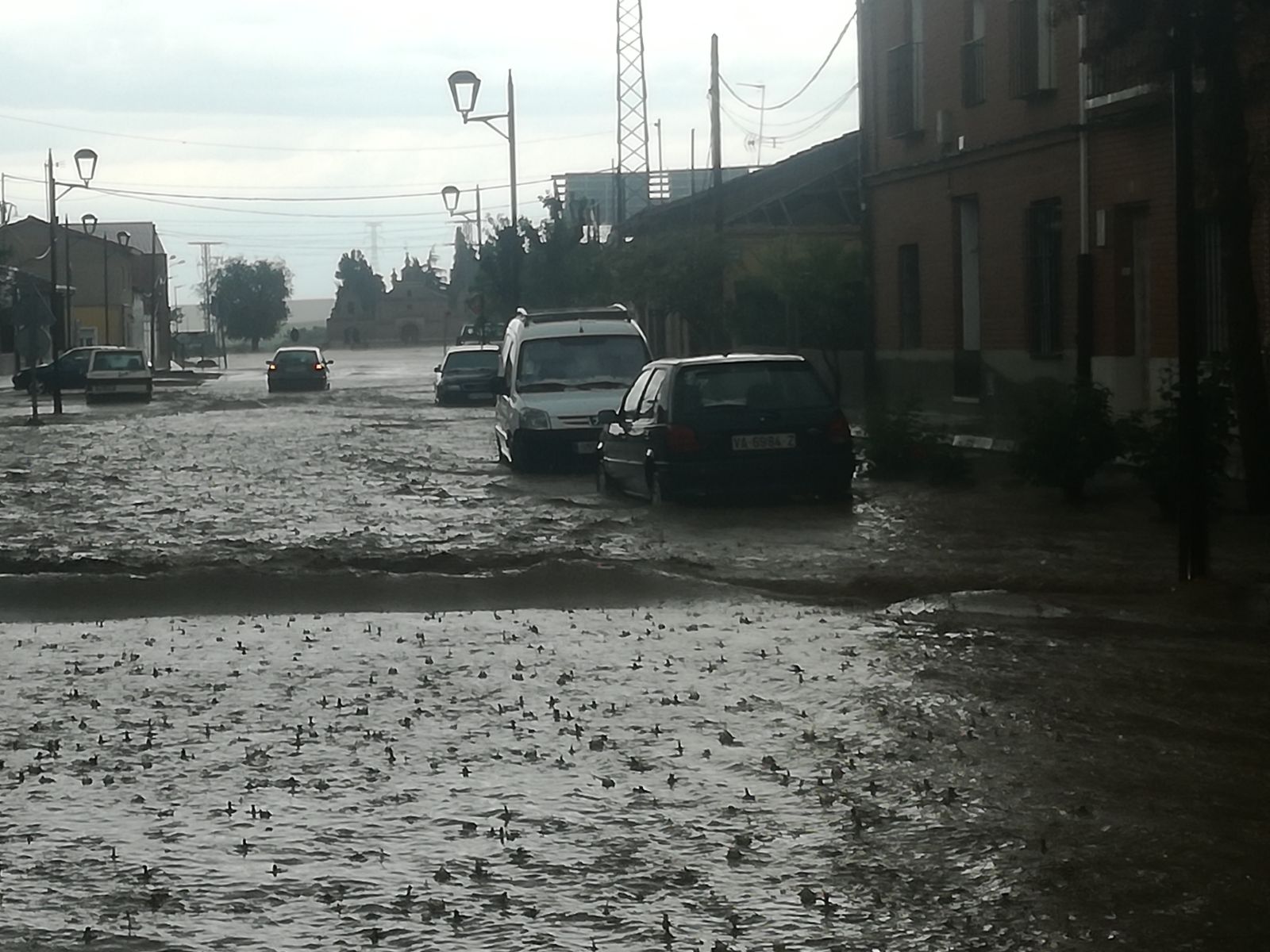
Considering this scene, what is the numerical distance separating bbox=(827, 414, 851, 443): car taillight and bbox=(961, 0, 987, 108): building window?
40.9 ft

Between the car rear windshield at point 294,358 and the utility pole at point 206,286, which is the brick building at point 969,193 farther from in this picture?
the utility pole at point 206,286

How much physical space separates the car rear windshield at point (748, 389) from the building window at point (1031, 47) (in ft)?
34.0

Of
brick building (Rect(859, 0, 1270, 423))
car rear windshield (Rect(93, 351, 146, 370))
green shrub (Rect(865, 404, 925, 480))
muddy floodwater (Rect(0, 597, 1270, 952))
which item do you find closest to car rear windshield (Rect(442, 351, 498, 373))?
car rear windshield (Rect(93, 351, 146, 370))

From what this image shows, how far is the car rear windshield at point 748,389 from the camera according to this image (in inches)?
688

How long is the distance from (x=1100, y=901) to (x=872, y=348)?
2953 cm

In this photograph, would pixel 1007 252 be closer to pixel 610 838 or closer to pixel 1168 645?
pixel 1168 645

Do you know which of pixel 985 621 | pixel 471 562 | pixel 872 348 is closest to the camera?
pixel 985 621

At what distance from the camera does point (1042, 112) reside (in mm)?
26500

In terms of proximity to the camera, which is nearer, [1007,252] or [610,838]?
[610,838]

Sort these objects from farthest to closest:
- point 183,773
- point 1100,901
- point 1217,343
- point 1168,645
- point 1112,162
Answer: point 1112,162, point 1217,343, point 1168,645, point 183,773, point 1100,901

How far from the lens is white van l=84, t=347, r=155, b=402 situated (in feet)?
174

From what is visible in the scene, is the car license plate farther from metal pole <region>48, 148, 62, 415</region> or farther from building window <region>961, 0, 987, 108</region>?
metal pole <region>48, 148, 62, 415</region>

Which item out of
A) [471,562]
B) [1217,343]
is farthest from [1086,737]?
[1217,343]

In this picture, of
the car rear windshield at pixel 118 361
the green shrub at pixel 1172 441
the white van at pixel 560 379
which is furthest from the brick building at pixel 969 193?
the car rear windshield at pixel 118 361
